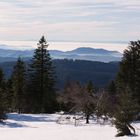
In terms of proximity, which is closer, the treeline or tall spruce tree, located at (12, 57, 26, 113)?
the treeline

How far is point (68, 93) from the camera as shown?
2203 inches

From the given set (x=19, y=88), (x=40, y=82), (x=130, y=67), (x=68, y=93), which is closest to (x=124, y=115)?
(x=130, y=67)

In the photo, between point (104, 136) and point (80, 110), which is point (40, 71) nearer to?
point (80, 110)

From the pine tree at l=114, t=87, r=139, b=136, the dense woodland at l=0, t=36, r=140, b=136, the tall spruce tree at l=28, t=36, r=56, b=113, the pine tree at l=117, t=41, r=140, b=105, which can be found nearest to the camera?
the pine tree at l=114, t=87, r=139, b=136

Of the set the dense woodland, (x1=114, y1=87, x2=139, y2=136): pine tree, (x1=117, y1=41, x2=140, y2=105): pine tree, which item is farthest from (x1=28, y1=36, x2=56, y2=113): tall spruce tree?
(x1=114, y1=87, x2=139, y2=136): pine tree

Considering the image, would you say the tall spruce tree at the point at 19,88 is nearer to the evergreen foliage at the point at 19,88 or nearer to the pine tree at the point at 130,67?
the evergreen foliage at the point at 19,88

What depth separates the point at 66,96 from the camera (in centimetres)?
5594

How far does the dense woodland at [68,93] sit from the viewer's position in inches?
1387

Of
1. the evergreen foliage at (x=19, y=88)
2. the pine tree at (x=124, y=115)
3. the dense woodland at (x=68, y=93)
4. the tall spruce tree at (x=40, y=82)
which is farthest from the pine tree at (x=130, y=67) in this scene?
the pine tree at (x=124, y=115)

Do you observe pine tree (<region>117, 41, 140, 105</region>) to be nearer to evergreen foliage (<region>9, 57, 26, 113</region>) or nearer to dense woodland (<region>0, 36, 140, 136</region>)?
dense woodland (<region>0, 36, 140, 136</region>)

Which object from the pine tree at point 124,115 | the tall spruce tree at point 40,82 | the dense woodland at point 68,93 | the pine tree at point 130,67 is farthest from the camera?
the tall spruce tree at point 40,82

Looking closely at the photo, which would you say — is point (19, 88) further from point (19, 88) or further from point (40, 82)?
point (40, 82)

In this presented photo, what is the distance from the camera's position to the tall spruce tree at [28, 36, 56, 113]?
62.1 meters

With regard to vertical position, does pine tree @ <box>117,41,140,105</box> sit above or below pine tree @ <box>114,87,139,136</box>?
above
